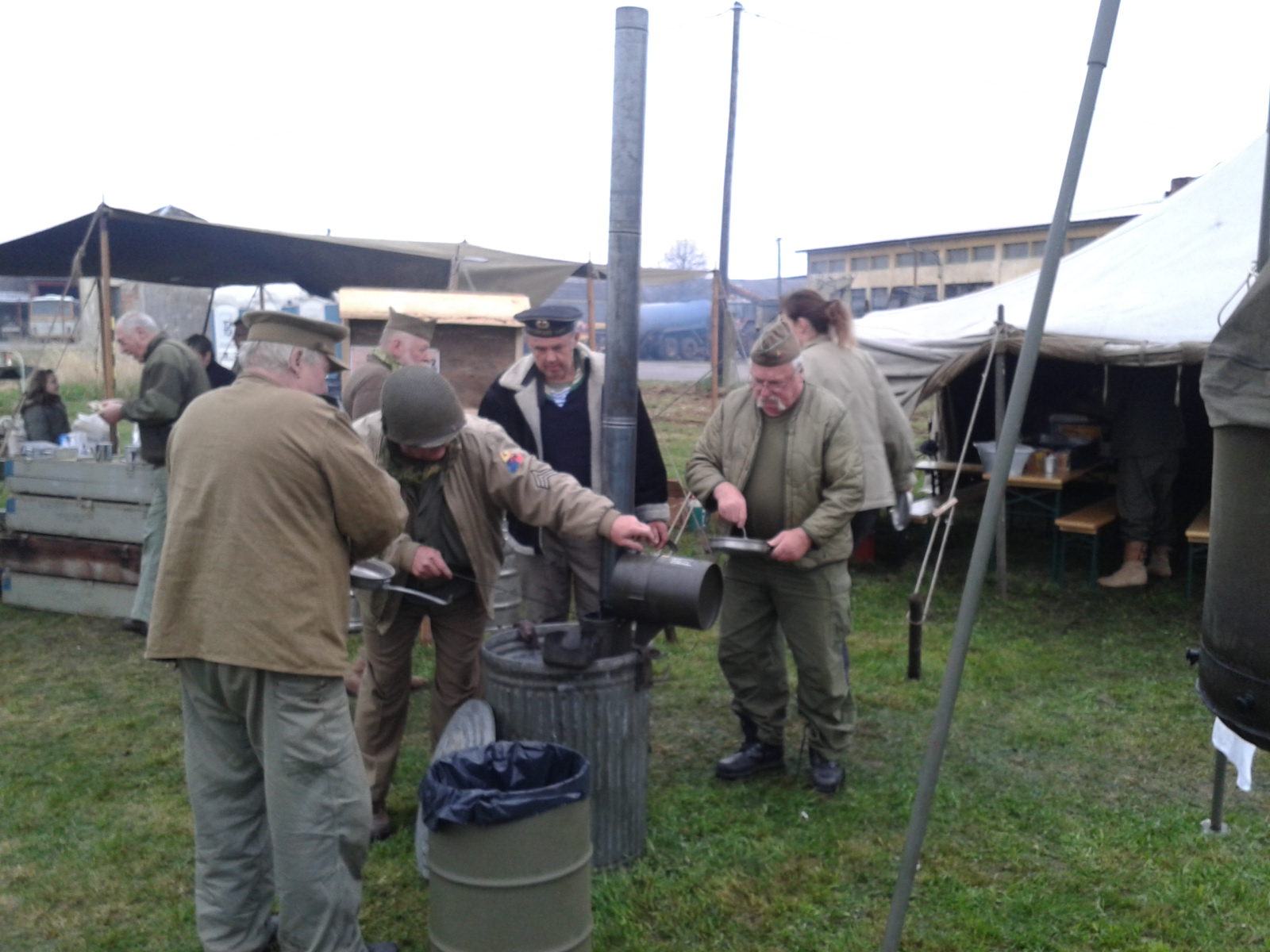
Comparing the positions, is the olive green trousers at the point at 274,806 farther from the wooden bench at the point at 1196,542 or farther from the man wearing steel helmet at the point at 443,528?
the wooden bench at the point at 1196,542

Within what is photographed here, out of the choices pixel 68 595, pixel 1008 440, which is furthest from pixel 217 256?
pixel 1008 440

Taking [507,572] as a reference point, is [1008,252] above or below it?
above

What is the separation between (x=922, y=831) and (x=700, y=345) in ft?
102

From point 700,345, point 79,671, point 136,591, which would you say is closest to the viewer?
point 79,671

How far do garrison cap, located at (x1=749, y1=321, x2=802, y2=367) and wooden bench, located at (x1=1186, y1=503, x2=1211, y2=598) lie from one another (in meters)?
3.71

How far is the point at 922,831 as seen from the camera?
8.50 ft

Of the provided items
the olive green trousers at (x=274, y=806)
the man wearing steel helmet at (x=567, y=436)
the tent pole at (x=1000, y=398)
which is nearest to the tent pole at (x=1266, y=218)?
the man wearing steel helmet at (x=567, y=436)

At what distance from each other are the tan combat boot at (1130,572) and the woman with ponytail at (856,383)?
11.4 feet

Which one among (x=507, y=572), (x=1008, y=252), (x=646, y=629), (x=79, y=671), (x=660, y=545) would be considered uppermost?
(x=1008, y=252)

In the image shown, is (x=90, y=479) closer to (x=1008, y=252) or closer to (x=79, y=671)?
(x=79, y=671)

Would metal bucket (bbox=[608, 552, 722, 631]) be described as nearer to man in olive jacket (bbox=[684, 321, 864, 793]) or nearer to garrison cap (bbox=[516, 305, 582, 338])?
man in olive jacket (bbox=[684, 321, 864, 793])

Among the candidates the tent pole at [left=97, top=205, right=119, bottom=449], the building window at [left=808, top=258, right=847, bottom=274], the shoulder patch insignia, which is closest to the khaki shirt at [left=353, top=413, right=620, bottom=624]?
the shoulder patch insignia

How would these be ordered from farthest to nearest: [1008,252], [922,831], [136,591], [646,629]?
[1008,252] → [136,591] → [646,629] → [922,831]

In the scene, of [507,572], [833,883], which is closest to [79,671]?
[507,572]
